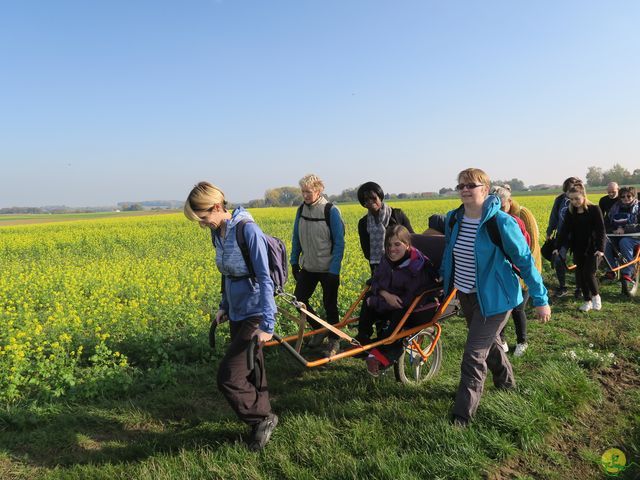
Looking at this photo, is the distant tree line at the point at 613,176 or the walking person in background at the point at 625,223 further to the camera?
the distant tree line at the point at 613,176

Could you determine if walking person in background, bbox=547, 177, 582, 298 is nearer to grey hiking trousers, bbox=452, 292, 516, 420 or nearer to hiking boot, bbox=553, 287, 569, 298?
hiking boot, bbox=553, 287, 569, 298

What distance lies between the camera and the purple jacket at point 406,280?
13.7 feet

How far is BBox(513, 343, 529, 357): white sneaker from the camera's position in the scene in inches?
194

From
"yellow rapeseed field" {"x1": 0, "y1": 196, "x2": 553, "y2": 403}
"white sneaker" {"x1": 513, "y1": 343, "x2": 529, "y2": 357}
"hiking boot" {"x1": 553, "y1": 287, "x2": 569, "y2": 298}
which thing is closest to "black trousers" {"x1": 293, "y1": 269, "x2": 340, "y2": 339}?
→ "yellow rapeseed field" {"x1": 0, "y1": 196, "x2": 553, "y2": 403}

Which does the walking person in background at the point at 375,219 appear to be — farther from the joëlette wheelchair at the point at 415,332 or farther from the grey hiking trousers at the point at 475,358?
the grey hiking trousers at the point at 475,358

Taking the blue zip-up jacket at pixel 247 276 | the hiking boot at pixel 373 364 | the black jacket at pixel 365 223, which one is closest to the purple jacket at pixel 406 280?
the hiking boot at pixel 373 364

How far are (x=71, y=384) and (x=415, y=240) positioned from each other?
410 centimetres

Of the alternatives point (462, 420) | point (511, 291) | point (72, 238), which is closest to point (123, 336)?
point (462, 420)

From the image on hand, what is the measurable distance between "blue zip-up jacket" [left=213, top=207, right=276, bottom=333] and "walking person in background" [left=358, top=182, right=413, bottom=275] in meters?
2.25

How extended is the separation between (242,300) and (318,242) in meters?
2.07

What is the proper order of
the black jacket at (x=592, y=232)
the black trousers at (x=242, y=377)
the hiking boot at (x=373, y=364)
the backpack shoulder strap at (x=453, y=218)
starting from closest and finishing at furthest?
the black trousers at (x=242, y=377) → the backpack shoulder strap at (x=453, y=218) → the hiking boot at (x=373, y=364) → the black jacket at (x=592, y=232)

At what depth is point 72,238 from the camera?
65.2 feet

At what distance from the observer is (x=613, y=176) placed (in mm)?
73812

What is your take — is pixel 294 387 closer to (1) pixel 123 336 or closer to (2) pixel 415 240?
(2) pixel 415 240
